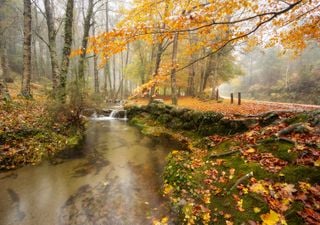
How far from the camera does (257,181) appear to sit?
3971 millimetres

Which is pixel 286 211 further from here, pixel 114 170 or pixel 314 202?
pixel 114 170

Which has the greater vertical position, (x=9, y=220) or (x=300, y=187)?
(x=300, y=187)

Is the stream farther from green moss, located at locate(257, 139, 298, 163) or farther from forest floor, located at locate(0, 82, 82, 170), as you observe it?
green moss, located at locate(257, 139, 298, 163)

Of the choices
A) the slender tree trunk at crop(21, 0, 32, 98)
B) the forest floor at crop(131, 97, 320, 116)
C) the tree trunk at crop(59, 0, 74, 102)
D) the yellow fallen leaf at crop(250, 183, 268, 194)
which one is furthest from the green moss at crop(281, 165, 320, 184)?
the slender tree trunk at crop(21, 0, 32, 98)

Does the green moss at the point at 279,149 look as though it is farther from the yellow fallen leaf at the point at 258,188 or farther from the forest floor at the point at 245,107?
the forest floor at the point at 245,107

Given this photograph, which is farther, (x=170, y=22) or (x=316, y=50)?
(x=316, y=50)

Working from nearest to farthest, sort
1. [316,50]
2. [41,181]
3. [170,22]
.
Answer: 1. [170,22]
2. [41,181]
3. [316,50]

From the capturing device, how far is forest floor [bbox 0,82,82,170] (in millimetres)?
6227

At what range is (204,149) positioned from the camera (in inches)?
297

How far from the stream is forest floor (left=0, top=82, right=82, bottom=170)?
58 centimetres

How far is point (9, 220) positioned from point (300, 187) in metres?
5.22

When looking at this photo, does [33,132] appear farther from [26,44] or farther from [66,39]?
[26,44]

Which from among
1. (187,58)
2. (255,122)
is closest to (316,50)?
(187,58)

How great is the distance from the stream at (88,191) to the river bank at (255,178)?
2.06 ft
